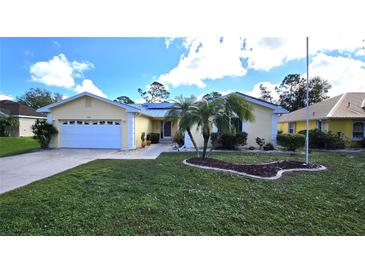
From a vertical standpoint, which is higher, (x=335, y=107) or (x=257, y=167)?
(x=335, y=107)

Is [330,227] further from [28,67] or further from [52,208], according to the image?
[28,67]

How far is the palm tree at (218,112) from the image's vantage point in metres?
8.98

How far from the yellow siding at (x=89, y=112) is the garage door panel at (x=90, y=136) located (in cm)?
46

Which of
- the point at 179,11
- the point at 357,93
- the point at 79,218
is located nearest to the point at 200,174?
the point at 79,218

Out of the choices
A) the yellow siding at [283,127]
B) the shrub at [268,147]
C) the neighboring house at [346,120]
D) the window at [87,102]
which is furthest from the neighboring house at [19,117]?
the yellow siding at [283,127]

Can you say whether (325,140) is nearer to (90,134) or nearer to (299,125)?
(299,125)

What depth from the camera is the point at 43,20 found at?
14.6ft

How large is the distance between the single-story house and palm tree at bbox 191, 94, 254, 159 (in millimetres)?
5308

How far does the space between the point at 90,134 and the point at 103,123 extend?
1240mm

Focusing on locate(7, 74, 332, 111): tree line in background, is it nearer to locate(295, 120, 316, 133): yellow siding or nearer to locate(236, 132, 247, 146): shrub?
locate(295, 120, 316, 133): yellow siding

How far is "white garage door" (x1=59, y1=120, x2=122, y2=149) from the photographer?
14586 millimetres

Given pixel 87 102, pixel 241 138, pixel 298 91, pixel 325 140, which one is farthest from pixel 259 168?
pixel 298 91

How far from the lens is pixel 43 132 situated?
14164mm

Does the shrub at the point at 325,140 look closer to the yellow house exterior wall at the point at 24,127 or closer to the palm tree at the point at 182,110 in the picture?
the palm tree at the point at 182,110
